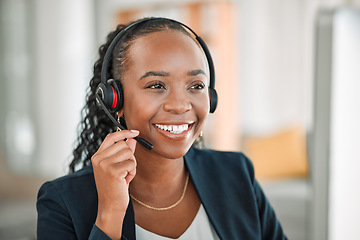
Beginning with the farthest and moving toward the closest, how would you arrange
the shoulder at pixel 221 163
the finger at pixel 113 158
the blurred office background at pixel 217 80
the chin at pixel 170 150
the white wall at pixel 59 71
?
the white wall at pixel 59 71, the blurred office background at pixel 217 80, the shoulder at pixel 221 163, the chin at pixel 170 150, the finger at pixel 113 158

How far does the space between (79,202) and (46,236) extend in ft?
0.38

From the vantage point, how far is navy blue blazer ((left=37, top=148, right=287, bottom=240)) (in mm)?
1051

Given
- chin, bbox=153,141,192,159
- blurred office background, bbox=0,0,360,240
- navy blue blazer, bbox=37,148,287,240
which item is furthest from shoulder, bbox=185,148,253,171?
blurred office background, bbox=0,0,360,240

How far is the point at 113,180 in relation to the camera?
3.21ft

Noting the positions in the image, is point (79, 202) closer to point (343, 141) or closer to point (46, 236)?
point (46, 236)

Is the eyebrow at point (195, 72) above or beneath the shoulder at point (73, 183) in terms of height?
above

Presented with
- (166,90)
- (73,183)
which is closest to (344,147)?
(166,90)

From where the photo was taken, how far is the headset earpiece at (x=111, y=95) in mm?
1067

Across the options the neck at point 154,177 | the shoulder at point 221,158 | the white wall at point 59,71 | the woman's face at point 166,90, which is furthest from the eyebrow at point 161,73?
the white wall at point 59,71

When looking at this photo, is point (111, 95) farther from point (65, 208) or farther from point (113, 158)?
point (65, 208)

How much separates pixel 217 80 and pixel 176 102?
3.68m

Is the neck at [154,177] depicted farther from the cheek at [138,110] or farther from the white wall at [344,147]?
the white wall at [344,147]

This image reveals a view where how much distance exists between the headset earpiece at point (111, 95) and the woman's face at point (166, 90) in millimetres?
22

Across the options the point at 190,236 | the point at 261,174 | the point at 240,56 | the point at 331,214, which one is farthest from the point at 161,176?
the point at 240,56
